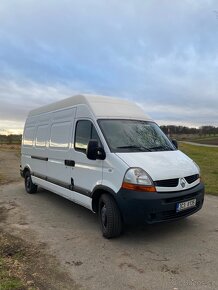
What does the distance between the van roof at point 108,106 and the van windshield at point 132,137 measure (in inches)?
7.1

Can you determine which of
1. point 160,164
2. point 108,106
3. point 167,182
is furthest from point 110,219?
point 108,106

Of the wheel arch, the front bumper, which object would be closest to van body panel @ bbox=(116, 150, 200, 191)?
the front bumper

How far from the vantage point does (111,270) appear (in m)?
4.21

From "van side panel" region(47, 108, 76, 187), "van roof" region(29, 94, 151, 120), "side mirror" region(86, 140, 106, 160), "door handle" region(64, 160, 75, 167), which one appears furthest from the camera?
"van side panel" region(47, 108, 76, 187)

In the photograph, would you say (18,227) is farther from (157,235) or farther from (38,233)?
(157,235)

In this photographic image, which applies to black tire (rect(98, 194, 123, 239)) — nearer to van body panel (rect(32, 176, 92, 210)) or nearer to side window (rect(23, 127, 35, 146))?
van body panel (rect(32, 176, 92, 210))

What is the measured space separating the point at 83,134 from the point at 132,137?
1.04 meters

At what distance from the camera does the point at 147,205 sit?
4910mm

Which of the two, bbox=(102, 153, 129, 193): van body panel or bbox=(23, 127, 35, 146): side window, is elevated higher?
bbox=(23, 127, 35, 146): side window

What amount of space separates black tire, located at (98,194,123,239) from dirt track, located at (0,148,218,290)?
0.48 feet

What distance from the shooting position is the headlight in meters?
4.97

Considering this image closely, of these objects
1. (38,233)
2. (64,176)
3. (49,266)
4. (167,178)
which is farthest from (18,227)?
(167,178)

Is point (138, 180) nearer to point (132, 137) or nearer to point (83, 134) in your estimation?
point (132, 137)

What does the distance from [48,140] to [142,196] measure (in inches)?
160
